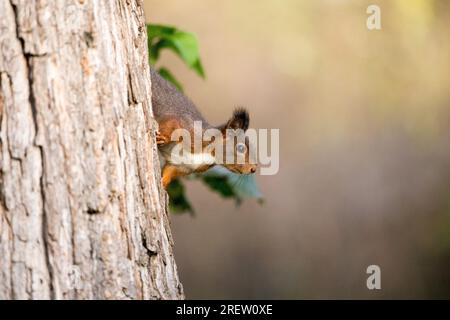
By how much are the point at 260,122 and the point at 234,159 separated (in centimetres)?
341

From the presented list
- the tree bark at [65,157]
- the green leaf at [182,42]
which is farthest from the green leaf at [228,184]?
the tree bark at [65,157]

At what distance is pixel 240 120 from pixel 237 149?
0.17 metres

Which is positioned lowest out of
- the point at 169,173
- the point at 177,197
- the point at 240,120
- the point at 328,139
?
the point at 177,197

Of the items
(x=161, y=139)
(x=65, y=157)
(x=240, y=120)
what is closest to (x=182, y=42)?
(x=161, y=139)

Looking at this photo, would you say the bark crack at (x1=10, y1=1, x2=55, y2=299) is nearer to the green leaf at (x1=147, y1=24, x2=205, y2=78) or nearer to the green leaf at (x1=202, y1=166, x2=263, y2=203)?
the green leaf at (x1=147, y1=24, x2=205, y2=78)

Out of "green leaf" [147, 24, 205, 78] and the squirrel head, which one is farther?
the squirrel head

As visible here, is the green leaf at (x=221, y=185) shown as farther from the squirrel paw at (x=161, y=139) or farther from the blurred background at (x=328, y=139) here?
the blurred background at (x=328, y=139)

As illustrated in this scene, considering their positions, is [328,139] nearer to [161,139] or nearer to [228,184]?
[228,184]

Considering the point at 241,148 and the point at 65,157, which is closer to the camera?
the point at 65,157

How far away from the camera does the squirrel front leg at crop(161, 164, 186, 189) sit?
157 inches

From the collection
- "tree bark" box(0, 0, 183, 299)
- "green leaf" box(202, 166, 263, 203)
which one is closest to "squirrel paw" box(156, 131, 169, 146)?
"green leaf" box(202, 166, 263, 203)

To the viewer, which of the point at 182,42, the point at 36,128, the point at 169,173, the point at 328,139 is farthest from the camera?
Answer: the point at 328,139

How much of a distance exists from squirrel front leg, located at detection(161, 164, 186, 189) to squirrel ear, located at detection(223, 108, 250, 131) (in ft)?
1.26

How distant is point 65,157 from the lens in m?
2.52
